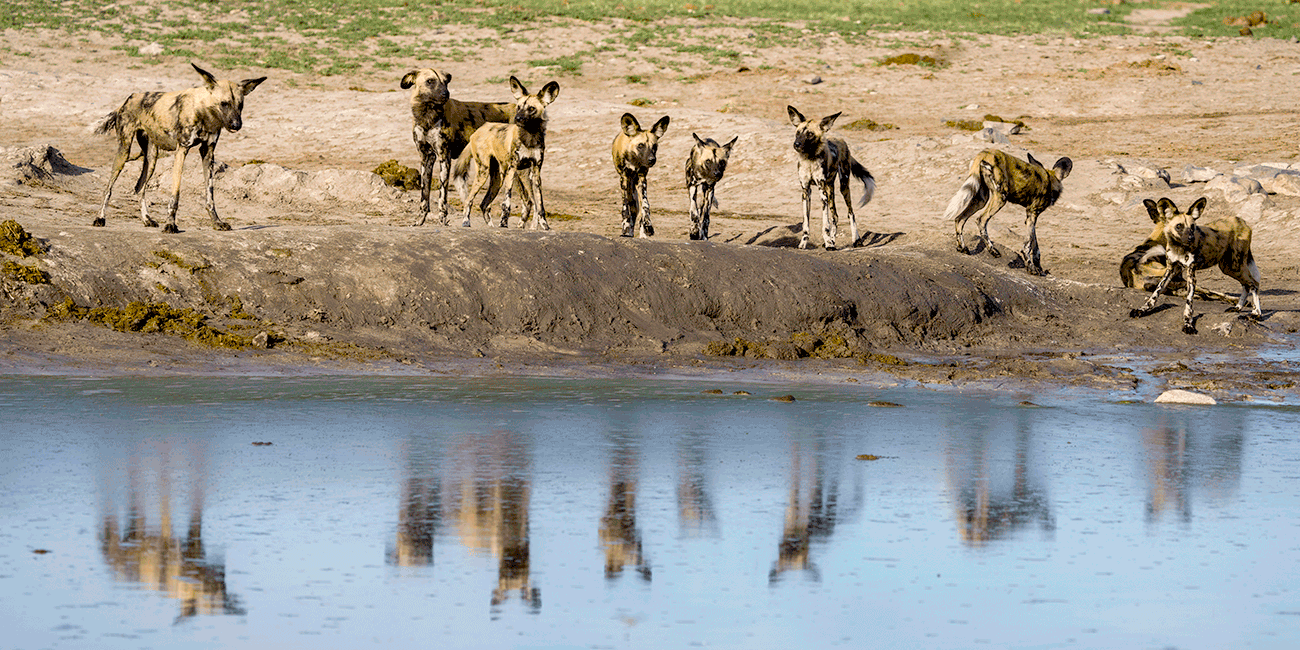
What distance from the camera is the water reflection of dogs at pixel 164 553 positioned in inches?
196

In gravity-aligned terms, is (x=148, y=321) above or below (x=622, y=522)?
below

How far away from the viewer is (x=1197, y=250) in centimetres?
1532

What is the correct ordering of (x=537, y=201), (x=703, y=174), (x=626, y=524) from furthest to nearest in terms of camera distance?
(x=703, y=174) → (x=537, y=201) → (x=626, y=524)

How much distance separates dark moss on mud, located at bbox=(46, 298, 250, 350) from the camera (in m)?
11.8

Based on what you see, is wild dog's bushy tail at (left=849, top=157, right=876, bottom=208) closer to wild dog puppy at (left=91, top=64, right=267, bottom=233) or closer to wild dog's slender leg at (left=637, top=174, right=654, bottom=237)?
wild dog's slender leg at (left=637, top=174, right=654, bottom=237)

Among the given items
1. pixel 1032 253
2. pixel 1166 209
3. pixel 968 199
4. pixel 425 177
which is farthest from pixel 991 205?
pixel 425 177

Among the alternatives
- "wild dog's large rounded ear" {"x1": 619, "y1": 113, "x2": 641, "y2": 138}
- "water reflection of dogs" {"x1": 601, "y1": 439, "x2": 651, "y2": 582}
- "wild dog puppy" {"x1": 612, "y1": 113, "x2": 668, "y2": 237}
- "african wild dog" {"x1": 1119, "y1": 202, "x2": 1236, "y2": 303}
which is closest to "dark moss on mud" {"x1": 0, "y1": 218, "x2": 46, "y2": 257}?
"wild dog puppy" {"x1": 612, "y1": 113, "x2": 668, "y2": 237}

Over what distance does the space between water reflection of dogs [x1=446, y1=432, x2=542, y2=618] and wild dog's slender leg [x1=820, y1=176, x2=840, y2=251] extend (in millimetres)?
8890

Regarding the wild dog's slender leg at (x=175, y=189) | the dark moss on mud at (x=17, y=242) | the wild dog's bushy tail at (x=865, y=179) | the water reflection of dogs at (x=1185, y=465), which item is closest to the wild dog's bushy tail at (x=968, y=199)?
the wild dog's bushy tail at (x=865, y=179)

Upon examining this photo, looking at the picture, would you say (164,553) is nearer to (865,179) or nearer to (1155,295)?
(1155,295)

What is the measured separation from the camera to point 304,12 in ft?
145

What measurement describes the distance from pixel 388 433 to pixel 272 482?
148 centimetres

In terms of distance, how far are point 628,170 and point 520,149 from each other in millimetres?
1503

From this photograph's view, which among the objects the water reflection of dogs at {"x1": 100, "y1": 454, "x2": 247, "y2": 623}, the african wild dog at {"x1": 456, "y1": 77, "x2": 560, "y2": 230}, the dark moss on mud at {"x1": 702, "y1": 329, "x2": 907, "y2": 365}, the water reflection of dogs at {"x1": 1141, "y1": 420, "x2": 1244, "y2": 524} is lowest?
the dark moss on mud at {"x1": 702, "y1": 329, "x2": 907, "y2": 365}
